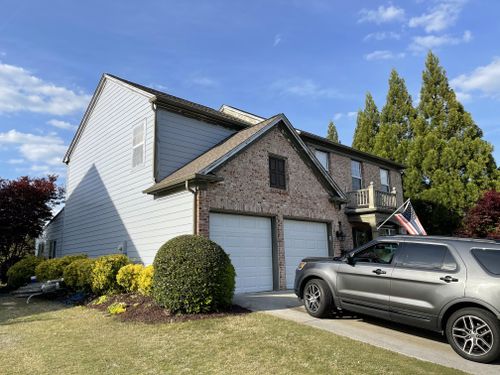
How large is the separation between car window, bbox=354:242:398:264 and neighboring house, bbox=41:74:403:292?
4.75 meters

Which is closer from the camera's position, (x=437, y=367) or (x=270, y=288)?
(x=437, y=367)

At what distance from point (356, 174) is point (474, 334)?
1534 cm

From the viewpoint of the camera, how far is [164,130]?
44.8 ft

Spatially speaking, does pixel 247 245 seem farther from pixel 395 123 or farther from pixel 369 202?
pixel 395 123

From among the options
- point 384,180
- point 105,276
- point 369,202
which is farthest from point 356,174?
point 105,276

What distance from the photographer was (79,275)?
41.1 feet

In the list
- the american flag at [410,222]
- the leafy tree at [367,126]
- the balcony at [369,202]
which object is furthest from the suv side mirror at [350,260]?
the leafy tree at [367,126]

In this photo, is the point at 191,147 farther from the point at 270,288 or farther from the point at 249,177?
the point at 270,288

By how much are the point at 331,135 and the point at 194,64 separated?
101ft

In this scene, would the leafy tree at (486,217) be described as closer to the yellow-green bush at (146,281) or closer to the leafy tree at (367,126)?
the leafy tree at (367,126)

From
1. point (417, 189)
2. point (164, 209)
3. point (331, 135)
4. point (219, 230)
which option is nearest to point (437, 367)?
point (219, 230)

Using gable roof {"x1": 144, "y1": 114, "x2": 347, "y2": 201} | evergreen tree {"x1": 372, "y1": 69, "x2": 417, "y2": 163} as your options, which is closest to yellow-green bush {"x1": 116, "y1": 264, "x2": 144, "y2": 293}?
gable roof {"x1": 144, "y1": 114, "x2": 347, "y2": 201}

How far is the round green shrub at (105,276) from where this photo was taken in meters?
11.4

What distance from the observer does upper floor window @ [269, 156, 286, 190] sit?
13.7 m
